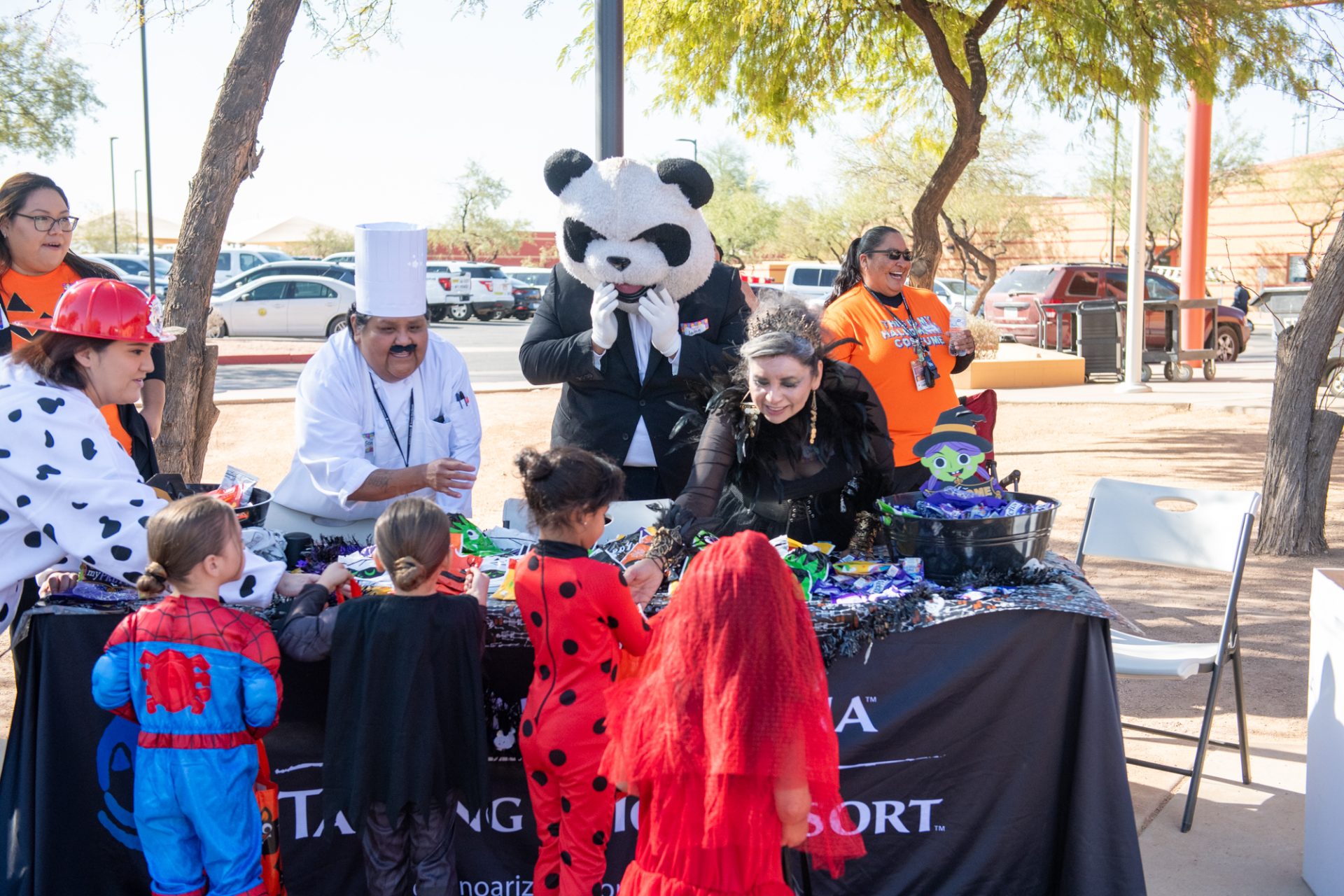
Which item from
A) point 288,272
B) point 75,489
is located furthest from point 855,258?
point 288,272

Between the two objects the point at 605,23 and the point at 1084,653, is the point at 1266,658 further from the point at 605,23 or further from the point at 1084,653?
the point at 605,23

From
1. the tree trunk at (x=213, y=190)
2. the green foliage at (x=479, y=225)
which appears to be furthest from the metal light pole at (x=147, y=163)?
the green foliage at (x=479, y=225)

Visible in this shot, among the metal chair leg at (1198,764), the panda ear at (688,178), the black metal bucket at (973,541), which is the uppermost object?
the panda ear at (688,178)

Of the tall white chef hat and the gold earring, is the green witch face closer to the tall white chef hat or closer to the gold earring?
the gold earring

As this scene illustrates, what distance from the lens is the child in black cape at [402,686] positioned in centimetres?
257

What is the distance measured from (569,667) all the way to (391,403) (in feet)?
4.48

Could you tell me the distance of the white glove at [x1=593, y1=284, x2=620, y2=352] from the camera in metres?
3.86

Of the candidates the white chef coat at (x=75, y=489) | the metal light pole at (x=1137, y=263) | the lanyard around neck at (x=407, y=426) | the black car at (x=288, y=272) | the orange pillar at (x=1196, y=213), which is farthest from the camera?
the black car at (x=288, y=272)

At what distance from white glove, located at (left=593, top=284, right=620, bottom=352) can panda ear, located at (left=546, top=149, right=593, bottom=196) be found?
1.85 ft

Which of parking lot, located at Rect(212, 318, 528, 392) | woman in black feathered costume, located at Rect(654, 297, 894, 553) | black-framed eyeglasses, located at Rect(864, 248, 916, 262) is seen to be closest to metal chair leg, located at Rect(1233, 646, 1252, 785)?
woman in black feathered costume, located at Rect(654, 297, 894, 553)

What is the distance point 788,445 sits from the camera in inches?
127

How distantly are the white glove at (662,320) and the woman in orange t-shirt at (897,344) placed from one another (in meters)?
1.06

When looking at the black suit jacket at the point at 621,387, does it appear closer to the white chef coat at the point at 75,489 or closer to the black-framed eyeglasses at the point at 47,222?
the white chef coat at the point at 75,489

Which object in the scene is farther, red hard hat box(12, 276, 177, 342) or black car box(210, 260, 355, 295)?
black car box(210, 260, 355, 295)
